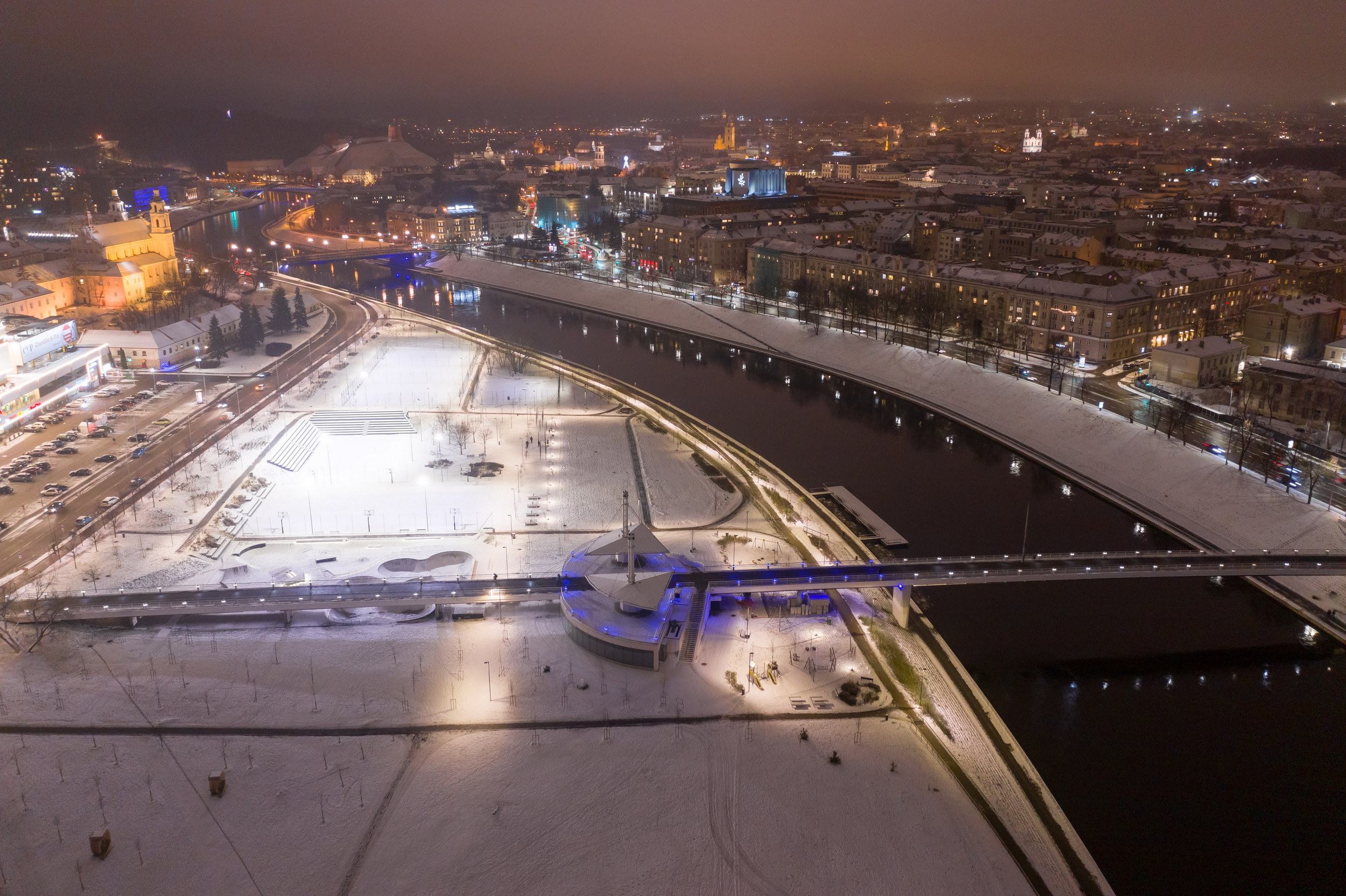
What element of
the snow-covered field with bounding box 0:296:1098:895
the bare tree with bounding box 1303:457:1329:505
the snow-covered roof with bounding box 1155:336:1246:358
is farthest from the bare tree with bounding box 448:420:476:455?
the snow-covered roof with bounding box 1155:336:1246:358

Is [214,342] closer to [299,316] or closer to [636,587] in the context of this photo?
[299,316]

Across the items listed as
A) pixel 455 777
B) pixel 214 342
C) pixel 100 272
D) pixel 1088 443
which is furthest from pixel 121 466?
pixel 1088 443

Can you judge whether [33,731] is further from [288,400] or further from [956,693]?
[288,400]

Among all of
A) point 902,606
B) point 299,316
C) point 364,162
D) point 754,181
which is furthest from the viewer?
point 364,162

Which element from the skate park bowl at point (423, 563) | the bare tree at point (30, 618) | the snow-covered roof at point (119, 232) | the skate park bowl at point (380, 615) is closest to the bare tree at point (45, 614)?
the bare tree at point (30, 618)

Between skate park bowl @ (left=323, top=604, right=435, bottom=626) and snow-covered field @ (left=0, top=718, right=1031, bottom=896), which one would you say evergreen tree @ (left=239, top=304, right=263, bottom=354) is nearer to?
skate park bowl @ (left=323, top=604, right=435, bottom=626)

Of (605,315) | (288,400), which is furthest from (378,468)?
(605,315)
